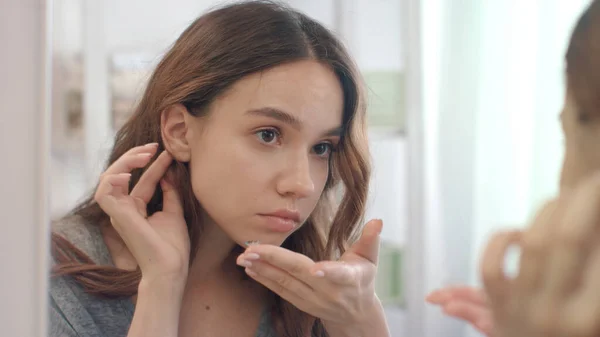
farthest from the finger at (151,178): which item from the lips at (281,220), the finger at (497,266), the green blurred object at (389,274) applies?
the finger at (497,266)

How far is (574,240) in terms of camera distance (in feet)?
0.65

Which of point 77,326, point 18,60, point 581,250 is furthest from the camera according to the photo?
point 77,326

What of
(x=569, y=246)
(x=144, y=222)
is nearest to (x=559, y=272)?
(x=569, y=246)

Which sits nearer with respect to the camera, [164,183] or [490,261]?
[490,261]

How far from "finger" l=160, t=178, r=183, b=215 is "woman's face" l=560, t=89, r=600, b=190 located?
0.34m

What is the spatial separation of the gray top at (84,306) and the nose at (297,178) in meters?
0.16

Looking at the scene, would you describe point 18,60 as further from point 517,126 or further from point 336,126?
point 517,126

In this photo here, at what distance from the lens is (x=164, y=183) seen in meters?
Result: 0.50

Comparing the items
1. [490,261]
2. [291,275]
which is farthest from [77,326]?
[490,261]

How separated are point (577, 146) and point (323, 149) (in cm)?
23

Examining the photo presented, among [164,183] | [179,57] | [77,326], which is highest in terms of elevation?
[179,57]

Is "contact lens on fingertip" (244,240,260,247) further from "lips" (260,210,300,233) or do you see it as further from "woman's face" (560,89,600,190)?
"woman's face" (560,89,600,190)

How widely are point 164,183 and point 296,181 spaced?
0.13 meters

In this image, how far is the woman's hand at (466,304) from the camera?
26 cm
